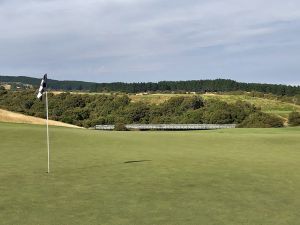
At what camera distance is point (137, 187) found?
13.0 metres

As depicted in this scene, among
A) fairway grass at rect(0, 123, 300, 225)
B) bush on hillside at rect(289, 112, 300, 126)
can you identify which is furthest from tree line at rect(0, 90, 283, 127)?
fairway grass at rect(0, 123, 300, 225)

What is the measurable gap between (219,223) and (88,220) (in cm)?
257

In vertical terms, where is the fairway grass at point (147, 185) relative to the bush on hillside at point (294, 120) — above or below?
above

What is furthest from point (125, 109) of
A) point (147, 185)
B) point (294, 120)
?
point (147, 185)

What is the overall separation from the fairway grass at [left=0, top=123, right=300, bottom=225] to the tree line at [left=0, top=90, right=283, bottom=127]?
85.2m

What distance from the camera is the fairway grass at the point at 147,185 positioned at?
981 centimetres

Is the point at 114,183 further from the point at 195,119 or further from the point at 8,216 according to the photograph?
the point at 195,119

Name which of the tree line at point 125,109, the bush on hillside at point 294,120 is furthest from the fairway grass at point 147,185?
the tree line at point 125,109

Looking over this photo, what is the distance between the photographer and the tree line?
113m

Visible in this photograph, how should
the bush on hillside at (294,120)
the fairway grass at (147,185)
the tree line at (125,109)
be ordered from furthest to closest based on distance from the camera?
1. the tree line at (125,109)
2. the bush on hillside at (294,120)
3. the fairway grass at (147,185)

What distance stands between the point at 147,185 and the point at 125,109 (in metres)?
117

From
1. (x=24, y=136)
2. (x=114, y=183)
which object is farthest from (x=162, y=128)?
(x=114, y=183)

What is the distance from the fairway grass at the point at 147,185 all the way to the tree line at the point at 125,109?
8524 centimetres

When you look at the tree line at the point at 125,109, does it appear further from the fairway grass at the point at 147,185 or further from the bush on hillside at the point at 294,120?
the fairway grass at the point at 147,185
